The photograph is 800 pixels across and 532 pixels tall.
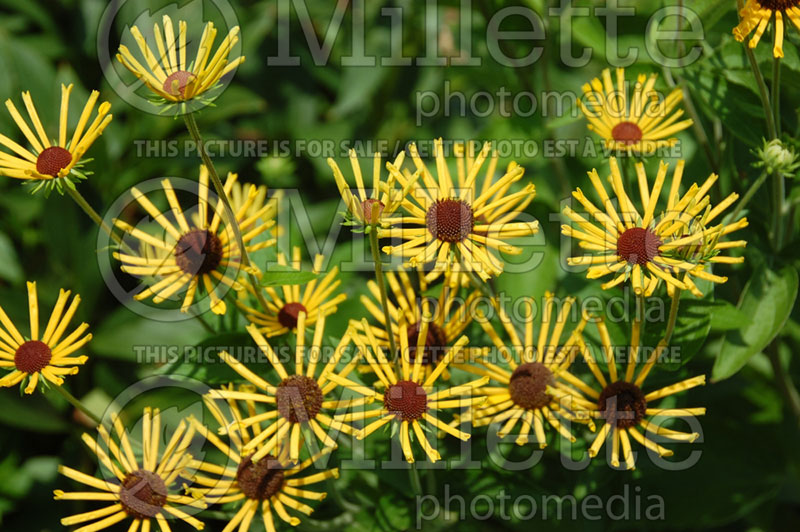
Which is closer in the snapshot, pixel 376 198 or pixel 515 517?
pixel 376 198

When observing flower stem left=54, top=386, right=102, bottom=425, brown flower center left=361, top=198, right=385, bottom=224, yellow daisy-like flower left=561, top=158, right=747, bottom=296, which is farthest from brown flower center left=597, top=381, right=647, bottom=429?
flower stem left=54, top=386, right=102, bottom=425

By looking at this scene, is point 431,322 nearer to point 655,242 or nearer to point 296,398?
point 296,398

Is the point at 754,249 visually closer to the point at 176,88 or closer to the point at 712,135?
the point at 712,135

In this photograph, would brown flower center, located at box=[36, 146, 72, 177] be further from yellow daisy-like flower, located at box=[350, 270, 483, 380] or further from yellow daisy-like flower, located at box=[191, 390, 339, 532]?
yellow daisy-like flower, located at box=[350, 270, 483, 380]

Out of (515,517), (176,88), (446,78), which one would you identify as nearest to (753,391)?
(515,517)

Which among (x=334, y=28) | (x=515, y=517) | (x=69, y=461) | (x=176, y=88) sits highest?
(x=334, y=28)

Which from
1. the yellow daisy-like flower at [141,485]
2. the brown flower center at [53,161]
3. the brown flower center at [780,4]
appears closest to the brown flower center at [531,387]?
the yellow daisy-like flower at [141,485]

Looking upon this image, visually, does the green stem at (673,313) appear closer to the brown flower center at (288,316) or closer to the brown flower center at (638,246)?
the brown flower center at (638,246)
